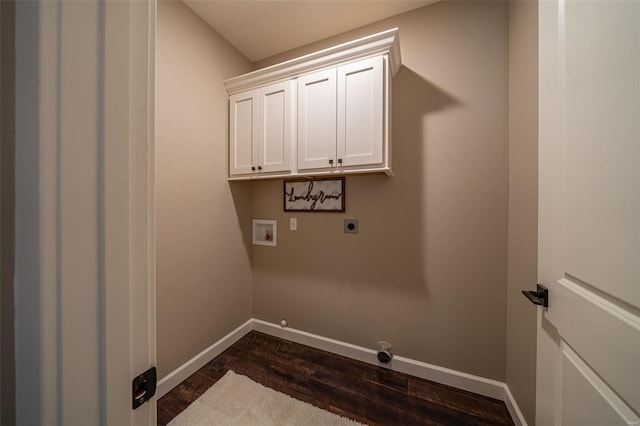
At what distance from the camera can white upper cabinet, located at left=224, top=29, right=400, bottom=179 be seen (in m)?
1.54

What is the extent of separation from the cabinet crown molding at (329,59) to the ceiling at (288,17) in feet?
1.17

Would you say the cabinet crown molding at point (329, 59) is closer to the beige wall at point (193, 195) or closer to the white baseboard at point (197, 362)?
the beige wall at point (193, 195)

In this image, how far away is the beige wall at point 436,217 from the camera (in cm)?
153

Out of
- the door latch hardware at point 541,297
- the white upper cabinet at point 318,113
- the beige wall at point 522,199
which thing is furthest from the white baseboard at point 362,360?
the white upper cabinet at point 318,113

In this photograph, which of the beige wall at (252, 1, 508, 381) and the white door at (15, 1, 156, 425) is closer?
the white door at (15, 1, 156, 425)

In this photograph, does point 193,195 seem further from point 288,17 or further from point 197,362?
point 288,17

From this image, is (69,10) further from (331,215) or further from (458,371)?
(458,371)

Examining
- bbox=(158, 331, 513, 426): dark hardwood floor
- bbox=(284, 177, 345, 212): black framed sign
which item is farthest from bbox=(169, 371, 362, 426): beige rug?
bbox=(284, 177, 345, 212): black framed sign

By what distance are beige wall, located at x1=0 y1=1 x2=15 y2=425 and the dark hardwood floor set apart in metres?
1.57

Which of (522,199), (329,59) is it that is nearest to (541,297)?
(522,199)

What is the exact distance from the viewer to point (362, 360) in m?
1.86

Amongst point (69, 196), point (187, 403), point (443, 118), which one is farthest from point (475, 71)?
point (187, 403)

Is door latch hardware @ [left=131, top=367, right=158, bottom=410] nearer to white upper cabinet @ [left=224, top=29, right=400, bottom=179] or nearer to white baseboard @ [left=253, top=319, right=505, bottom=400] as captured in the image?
white upper cabinet @ [left=224, top=29, right=400, bottom=179]

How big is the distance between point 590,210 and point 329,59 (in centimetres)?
165
